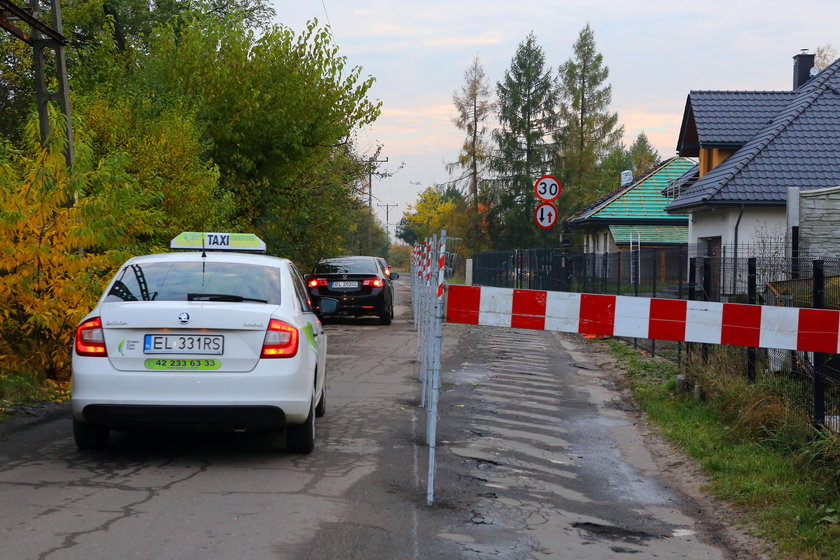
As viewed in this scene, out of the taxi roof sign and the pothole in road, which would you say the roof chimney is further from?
the pothole in road

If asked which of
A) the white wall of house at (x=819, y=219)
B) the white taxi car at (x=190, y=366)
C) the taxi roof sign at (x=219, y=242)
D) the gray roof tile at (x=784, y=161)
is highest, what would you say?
the gray roof tile at (x=784, y=161)

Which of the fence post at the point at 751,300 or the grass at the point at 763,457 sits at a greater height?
the fence post at the point at 751,300

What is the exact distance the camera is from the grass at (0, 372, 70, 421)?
32.7ft

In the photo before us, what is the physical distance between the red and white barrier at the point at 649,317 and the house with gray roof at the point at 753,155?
14.3 metres

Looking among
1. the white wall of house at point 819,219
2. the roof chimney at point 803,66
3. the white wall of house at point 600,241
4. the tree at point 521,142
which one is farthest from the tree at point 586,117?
the white wall of house at point 819,219

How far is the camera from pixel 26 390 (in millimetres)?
10344

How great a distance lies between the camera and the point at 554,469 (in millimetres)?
7727

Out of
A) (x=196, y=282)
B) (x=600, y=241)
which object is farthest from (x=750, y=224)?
(x=600, y=241)

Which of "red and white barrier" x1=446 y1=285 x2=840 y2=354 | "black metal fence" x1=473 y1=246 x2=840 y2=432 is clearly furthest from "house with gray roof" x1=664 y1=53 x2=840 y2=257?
"red and white barrier" x1=446 y1=285 x2=840 y2=354

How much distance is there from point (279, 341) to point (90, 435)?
65.6 inches

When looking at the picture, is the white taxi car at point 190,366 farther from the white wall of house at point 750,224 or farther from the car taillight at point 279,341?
the white wall of house at point 750,224

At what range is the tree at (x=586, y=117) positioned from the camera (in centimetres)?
6819

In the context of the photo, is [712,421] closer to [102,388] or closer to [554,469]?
[554,469]

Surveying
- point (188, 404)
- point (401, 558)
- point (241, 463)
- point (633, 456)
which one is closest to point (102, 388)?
point (188, 404)
